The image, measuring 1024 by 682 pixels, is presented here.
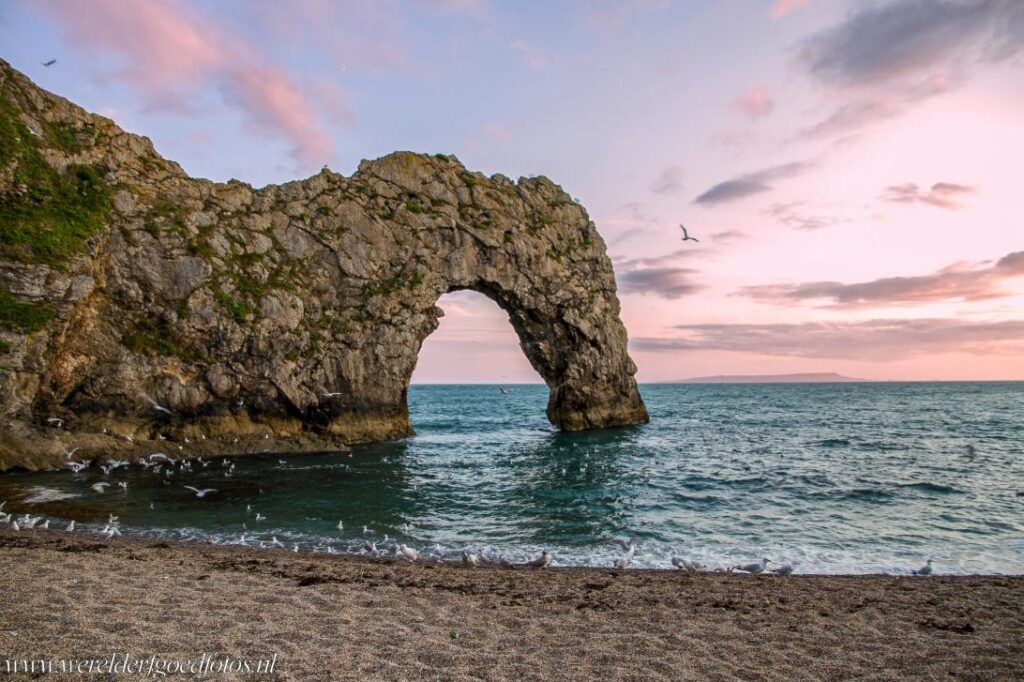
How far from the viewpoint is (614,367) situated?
154ft

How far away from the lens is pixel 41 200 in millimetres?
24906

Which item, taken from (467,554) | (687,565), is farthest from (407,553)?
(687,565)

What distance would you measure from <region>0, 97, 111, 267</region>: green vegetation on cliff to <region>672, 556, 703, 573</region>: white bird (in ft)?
89.6

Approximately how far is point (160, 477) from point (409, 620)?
65.9ft

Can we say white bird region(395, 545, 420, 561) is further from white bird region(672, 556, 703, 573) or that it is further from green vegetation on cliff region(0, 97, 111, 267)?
green vegetation on cliff region(0, 97, 111, 267)

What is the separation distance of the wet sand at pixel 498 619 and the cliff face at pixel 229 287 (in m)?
16.8

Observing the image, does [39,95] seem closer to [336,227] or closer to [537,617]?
[336,227]

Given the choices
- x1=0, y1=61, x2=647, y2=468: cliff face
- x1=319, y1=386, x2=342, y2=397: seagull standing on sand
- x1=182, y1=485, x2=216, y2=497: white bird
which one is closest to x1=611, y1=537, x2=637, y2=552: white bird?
x1=182, y1=485, x2=216, y2=497: white bird

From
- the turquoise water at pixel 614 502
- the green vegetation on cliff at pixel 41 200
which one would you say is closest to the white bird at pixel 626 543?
the turquoise water at pixel 614 502

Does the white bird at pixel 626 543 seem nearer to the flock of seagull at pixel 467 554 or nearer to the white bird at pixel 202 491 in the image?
the flock of seagull at pixel 467 554

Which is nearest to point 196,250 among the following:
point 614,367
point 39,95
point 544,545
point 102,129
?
point 102,129

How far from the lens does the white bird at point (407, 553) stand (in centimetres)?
1340

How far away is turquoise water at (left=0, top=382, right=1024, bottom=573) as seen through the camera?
14912 mm

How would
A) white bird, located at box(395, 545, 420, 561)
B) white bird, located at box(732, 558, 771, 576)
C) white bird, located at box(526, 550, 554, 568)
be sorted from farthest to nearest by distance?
white bird, located at box(395, 545, 420, 561)
white bird, located at box(526, 550, 554, 568)
white bird, located at box(732, 558, 771, 576)
